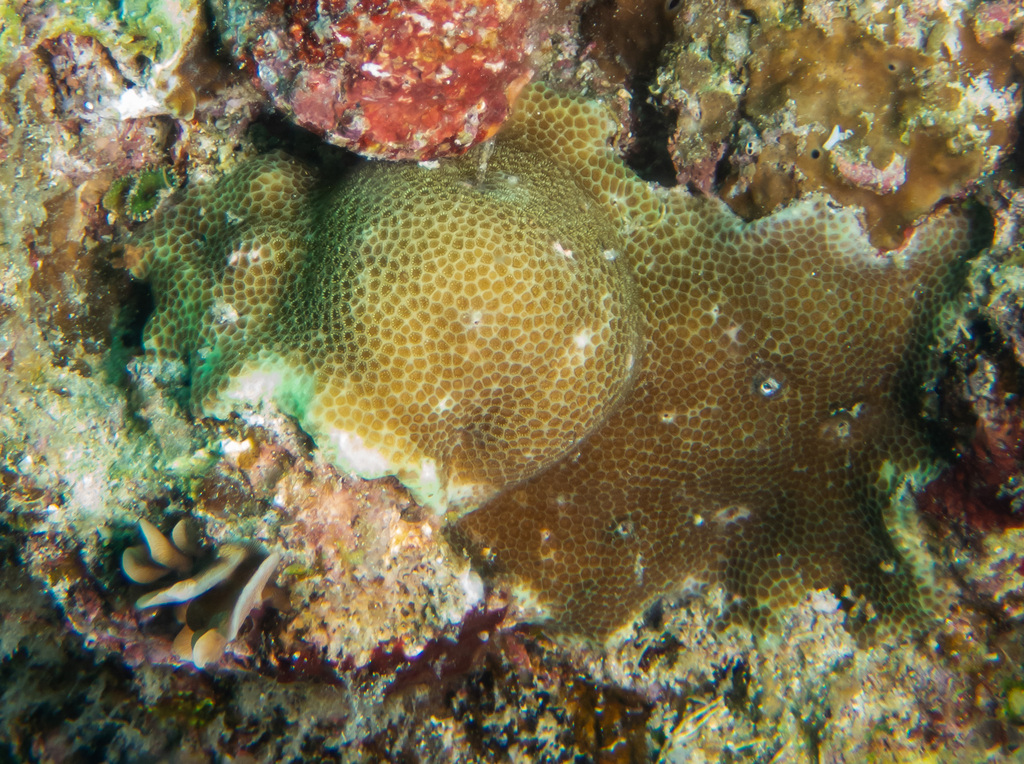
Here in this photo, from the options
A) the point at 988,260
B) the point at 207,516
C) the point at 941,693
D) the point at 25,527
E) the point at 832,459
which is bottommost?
the point at 941,693

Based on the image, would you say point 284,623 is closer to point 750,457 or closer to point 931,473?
point 750,457

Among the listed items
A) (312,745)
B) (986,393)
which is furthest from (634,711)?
(986,393)

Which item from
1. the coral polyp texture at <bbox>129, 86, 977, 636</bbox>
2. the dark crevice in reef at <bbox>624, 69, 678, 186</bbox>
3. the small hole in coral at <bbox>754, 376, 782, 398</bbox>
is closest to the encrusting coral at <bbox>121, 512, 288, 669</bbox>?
the coral polyp texture at <bbox>129, 86, 977, 636</bbox>

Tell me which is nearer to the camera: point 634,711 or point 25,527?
point 25,527

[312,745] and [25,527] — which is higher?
[25,527]

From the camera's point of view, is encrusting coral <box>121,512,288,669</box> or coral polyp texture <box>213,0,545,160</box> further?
encrusting coral <box>121,512,288,669</box>

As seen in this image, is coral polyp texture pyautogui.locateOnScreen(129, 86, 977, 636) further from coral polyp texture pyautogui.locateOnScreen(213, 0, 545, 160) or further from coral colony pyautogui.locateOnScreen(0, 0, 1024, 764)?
coral polyp texture pyautogui.locateOnScreen(213, 0, 545, 160)

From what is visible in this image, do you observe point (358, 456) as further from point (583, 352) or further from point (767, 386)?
point (767, 386)

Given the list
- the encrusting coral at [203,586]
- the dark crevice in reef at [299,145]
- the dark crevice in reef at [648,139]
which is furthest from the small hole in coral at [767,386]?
the encrusting coral at [203,586]
